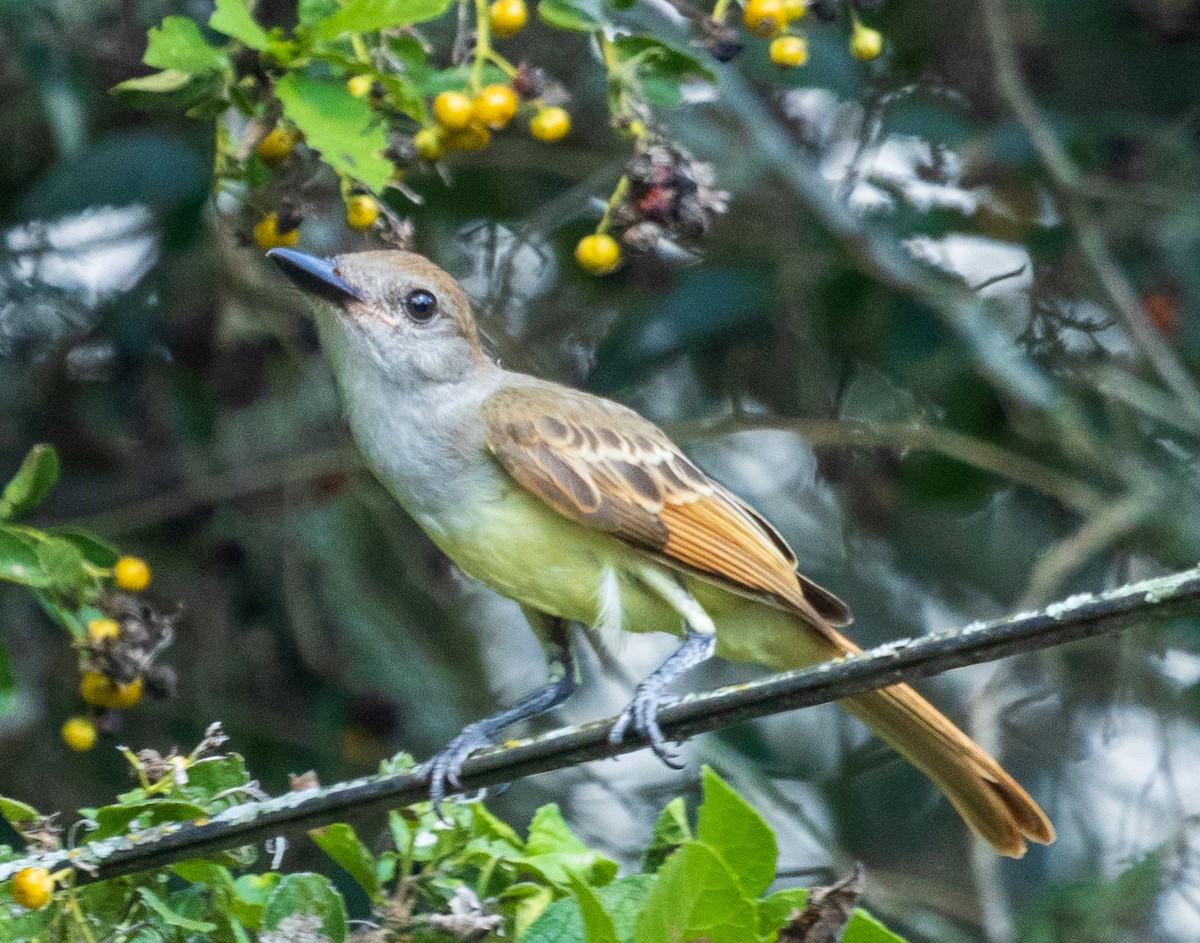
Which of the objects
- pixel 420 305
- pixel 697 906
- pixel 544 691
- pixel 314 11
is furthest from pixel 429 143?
pixel 697 906

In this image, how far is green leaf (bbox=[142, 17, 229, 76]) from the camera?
9.71ft

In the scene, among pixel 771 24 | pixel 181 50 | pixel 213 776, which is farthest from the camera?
pixel 771 24

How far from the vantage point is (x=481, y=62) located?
3.20 meters

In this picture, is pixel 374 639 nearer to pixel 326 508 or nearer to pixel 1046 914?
pixel 326 508

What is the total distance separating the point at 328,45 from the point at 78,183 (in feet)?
4.74

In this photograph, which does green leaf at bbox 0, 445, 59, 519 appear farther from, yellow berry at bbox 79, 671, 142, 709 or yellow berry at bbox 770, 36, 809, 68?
yellow berry at bbox 770, 36, 809, 68

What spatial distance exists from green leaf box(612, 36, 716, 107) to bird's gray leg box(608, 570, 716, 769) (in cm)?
Answer: 99

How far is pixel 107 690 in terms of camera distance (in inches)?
128

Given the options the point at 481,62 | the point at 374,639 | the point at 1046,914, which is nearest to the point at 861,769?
the point at 1046,914

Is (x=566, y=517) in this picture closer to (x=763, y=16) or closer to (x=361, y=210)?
(x=361, y=210)

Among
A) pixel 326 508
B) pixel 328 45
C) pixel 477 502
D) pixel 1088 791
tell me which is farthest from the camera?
pixel 1088 791

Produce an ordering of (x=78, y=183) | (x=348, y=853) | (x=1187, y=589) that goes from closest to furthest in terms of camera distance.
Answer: (x=1187, y=589) → (x=348, y=853) → (x=78, y=183)

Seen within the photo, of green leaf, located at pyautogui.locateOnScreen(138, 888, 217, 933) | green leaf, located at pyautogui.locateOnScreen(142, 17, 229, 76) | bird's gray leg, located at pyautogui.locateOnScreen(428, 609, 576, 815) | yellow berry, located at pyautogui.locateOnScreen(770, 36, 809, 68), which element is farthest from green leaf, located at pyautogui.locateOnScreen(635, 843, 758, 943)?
yellow berry, located at pyautogui.locateOnScreen(770, 36, 809, 68)

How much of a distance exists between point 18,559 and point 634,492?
48.6 inches
